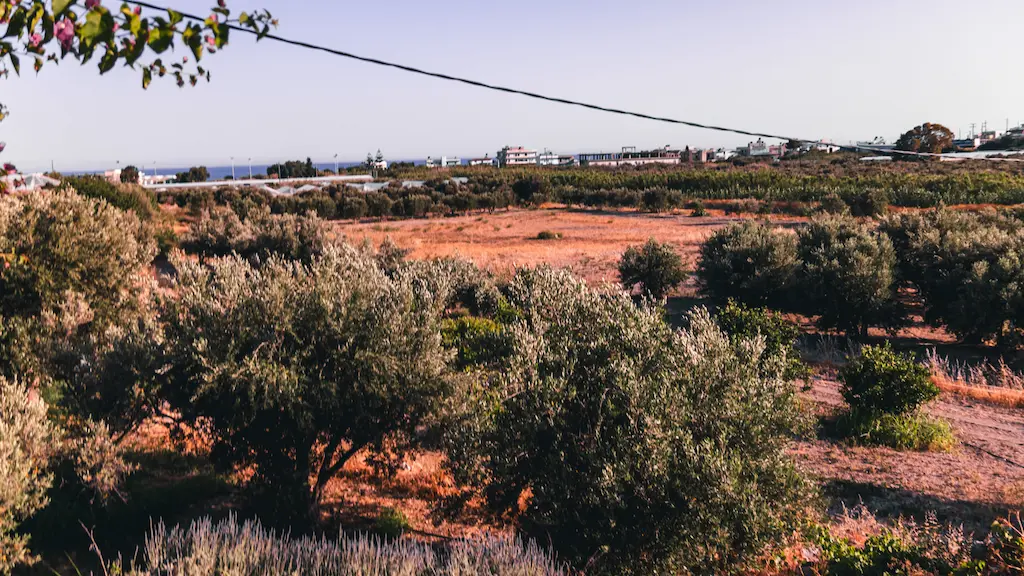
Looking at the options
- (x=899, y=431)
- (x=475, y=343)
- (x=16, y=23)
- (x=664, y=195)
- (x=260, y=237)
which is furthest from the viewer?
(x=664, y=195)

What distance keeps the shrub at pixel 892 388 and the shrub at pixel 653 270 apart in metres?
11.5

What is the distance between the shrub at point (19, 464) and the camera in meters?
5.72

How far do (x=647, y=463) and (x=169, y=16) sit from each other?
489cm

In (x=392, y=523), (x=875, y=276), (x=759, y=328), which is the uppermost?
(x=875, y=276)

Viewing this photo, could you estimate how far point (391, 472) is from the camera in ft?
26.6

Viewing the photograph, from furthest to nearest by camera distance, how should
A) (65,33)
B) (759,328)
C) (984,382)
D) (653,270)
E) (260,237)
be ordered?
1. (260,237)
2. (653,270)
3. (984,382)
4. (759,328)
5. (65,33)

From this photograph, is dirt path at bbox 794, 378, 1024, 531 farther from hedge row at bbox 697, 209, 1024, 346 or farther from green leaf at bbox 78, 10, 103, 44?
green leaf at bbox 78, 10, 103, 44

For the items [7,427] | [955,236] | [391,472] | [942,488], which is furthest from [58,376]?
[955,236]

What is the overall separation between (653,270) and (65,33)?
2196cm

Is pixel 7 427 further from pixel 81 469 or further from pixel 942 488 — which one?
pixel 942 488

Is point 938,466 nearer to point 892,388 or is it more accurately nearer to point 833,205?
point 892,388

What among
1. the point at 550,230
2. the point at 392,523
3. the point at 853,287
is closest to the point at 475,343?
the point at 392,523

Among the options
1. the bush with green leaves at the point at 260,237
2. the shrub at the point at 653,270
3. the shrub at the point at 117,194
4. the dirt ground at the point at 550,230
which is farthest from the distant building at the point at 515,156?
the shrub at the point at 653,270

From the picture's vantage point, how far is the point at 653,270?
2366cm
